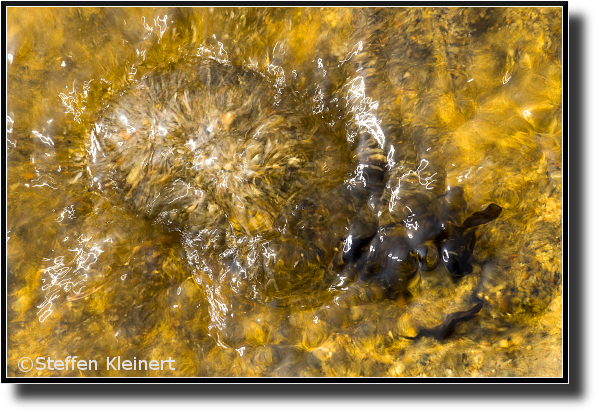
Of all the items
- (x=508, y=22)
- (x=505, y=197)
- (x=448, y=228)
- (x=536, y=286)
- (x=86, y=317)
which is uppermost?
(x=508, y=22)

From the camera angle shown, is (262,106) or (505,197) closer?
(505,197)

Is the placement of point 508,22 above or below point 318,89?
above

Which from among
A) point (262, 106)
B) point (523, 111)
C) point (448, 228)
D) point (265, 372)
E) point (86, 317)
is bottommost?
point (265, 372)

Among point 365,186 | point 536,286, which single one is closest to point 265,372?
point 365,186

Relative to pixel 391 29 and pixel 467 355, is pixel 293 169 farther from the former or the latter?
pixel 467 355

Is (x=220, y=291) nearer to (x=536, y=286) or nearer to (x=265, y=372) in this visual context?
(x=265, y=372)

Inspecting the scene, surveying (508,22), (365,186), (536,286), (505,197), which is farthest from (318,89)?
(536,286)
